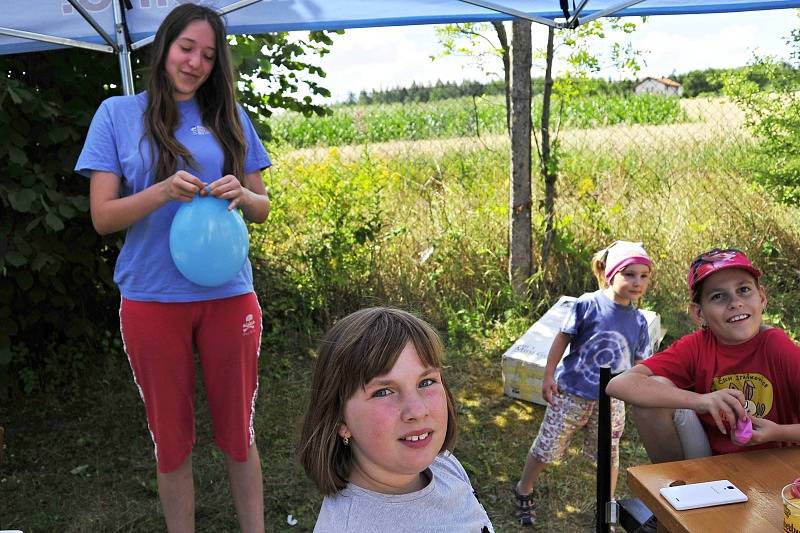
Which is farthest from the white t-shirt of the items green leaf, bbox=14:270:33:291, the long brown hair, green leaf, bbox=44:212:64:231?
green leaf, bbox=14:270:33:291

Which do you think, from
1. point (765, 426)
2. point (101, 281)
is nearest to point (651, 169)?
point (101, 281)

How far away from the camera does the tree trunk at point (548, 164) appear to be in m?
5.04

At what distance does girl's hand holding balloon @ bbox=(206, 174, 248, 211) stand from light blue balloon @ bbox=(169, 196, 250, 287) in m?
0.03

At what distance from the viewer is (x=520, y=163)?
4891mm

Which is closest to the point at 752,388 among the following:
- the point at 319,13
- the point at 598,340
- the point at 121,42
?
the point at 598,340

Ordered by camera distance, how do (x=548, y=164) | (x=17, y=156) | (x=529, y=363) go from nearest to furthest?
(x=17, y=156)
(x=529, y=363)
(x=548, y=164)

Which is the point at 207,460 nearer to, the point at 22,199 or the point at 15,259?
the point at 15,259

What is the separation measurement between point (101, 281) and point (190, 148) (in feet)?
7.46

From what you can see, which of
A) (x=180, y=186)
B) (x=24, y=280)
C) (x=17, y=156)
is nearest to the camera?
(x=180, y=186)

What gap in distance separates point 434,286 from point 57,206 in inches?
102

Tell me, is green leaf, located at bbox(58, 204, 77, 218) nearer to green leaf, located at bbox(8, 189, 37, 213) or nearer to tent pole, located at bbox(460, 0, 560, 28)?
green leaf, located at bbox(8, 189, 37, 213)

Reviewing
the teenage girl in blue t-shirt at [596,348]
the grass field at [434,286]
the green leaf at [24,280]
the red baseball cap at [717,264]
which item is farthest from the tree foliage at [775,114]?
the green leaf at [24,280]

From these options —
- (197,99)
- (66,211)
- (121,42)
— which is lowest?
(66,211)

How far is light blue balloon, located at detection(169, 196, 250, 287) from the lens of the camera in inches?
86.7
